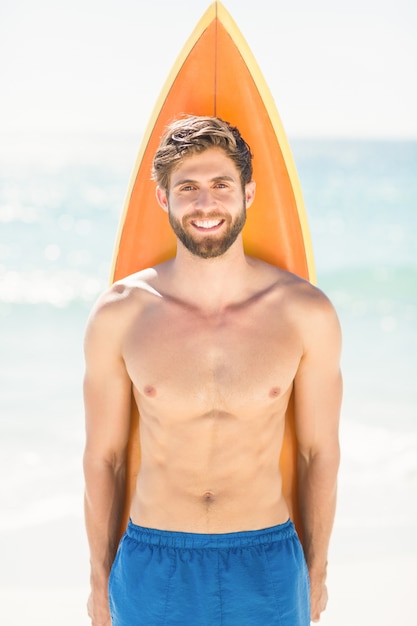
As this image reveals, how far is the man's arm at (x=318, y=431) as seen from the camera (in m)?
2.33

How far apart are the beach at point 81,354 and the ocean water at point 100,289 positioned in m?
0.02

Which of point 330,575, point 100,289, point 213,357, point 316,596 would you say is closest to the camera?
point 213,357

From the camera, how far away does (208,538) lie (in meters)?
2.29

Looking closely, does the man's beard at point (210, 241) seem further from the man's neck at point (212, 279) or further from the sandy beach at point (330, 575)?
the sandy beach at point (330, 575)

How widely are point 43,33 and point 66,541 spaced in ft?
41.4

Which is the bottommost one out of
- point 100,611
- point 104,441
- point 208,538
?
point 100,611

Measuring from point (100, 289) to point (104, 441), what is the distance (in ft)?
26.7

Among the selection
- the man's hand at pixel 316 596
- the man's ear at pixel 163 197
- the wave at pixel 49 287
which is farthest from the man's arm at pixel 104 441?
the wave at pixel 49 287

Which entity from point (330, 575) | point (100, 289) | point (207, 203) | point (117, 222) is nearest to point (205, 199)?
point (207, 203)

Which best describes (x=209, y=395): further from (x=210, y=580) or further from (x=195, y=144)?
(x=195, y=144)

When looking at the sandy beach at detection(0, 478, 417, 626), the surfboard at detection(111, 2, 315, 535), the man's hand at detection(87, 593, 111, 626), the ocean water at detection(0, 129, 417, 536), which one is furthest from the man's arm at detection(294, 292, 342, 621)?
the ocean water at detection(0, 129, 417, 536)

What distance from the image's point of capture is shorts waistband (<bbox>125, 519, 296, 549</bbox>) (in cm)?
229

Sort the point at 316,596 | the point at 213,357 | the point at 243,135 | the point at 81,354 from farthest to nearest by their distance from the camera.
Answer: the point at 81,354, the point at 243,135, the point at 316,596, the point at 213,357

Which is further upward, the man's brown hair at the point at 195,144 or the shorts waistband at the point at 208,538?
the man's brown hair at the point at 195,144
